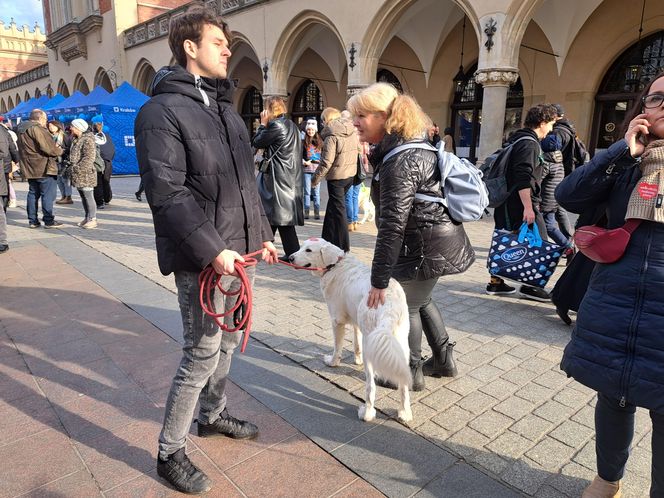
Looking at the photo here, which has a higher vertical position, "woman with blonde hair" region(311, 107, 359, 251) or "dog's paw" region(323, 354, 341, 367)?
"woman with blonde hair" region(311, 107, 359, 251)

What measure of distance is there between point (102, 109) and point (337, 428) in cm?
1835

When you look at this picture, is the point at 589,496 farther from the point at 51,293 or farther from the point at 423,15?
the point at 423,15

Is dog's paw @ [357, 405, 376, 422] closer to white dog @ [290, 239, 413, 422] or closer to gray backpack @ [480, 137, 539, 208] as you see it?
white dog @ [290, 239, 413, 422]

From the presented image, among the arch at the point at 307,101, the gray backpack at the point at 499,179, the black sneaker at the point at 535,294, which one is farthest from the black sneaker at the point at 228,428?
the arch at the point at 307,101

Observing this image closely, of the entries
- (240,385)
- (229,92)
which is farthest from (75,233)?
(229,92)

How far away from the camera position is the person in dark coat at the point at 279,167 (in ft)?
17.8

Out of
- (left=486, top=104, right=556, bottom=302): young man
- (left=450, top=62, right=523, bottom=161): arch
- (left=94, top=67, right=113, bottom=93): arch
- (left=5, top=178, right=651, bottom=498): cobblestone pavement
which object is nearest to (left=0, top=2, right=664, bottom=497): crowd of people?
(left=5, top=178, right=651, bottom=498): cobblestone pavement

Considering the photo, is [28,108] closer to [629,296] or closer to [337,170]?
[337,170]

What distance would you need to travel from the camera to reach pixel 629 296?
5.37ft

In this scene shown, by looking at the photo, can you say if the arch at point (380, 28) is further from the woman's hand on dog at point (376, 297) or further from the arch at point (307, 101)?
the woman's hand on dog at point (376, 297)

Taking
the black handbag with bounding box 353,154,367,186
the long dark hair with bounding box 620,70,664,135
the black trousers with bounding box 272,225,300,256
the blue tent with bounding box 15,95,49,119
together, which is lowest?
the black trousers with bounding box 272,225,300,256

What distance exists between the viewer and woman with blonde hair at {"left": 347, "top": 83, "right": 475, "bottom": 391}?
236 centimetres

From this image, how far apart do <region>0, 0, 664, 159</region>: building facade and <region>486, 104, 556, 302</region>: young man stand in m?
7.37

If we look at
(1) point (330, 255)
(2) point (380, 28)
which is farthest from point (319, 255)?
(2) point (380, 28)
